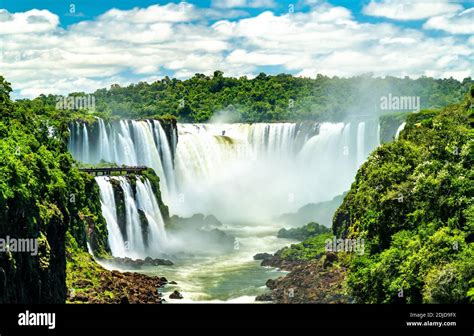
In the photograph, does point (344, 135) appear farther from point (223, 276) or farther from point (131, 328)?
point (131, 328)

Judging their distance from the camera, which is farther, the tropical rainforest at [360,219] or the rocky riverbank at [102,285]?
the rocky riverbank at [102,285]

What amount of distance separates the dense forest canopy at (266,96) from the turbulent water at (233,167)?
14.6m

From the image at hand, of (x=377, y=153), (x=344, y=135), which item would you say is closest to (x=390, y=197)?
(x=377, y=153)

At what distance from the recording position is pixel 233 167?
8350 cm

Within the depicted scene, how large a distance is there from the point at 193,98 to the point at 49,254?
77.2 m

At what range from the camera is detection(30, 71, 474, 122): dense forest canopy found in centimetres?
10006

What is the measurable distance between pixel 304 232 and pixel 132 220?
1401cm

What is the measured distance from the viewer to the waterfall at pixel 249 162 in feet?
236

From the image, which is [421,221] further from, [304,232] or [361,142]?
[361,142]

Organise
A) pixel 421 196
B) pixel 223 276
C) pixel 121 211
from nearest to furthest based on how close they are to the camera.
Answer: pixel 421 196 → pixel 223 276 → pixel 121 211

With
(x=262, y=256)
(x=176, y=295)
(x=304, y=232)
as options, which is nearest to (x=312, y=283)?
(x=176, y=295)

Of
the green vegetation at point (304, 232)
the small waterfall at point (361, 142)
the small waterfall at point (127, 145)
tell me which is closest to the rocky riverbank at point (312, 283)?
the green vegetation at point (304, 232)

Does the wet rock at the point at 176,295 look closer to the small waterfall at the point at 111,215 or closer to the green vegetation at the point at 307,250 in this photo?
the small waterfall at the point at 111,215

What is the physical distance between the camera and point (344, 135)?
7825cm
